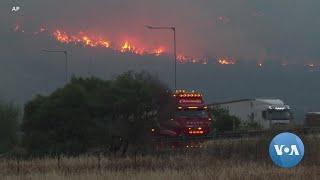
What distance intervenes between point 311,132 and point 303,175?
56.0ft

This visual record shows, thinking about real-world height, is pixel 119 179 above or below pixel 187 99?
below

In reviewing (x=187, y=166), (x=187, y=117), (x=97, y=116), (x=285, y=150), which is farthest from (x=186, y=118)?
(x=285, y=150)

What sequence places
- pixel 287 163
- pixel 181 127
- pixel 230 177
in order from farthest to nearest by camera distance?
pixel 181 127
pixel 230 177
pixel 287 163

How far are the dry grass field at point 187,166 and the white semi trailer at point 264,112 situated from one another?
24.0 m

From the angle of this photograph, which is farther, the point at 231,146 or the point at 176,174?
the point at 231,146

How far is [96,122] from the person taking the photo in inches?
1764

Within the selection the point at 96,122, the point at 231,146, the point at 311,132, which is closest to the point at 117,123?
the point at 96,122

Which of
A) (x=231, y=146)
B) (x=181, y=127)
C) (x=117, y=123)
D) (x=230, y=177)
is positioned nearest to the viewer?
(x=230, y=177)

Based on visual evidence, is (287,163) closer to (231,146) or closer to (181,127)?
(231,146)

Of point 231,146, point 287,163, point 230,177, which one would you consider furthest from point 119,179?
point 231,146

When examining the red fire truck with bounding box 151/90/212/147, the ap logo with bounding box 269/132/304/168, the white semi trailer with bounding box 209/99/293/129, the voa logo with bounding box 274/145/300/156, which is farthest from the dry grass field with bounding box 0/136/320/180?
the white semi trailer with bounding box 209/99/293/129

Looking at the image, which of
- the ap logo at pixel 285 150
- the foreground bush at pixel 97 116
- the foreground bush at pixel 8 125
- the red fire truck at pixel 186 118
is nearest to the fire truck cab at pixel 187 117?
the red fire truck at pixel 186 118

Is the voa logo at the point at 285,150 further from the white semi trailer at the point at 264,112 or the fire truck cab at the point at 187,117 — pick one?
the white semi trailer at the point at 264,112

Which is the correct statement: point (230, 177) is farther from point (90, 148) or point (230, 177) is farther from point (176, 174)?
point (90, 148)
